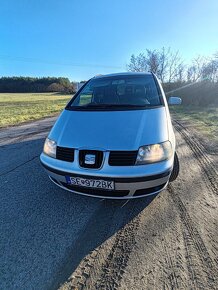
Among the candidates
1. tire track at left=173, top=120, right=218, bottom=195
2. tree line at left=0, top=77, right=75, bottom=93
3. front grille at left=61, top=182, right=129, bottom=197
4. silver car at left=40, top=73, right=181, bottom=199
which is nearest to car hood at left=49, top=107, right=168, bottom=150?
silver car at left=40, top=73, right=181, bottom=199

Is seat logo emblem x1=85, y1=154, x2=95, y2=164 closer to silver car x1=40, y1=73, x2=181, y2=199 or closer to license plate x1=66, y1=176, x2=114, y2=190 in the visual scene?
silver car x1=40, y1=73, x2=181, y2=199

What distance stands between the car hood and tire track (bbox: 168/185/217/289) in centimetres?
96

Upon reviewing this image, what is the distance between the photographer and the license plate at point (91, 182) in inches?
96.6

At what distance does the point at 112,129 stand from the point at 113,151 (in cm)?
39

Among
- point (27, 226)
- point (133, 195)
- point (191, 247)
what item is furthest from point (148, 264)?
point (27, 226)

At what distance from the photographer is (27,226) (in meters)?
2.53

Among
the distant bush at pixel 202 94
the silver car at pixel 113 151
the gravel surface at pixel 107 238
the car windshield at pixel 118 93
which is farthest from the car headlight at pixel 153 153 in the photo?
the distant bush at pixel 202 94

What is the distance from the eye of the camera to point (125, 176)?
238 cm

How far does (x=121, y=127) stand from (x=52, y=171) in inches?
39.9

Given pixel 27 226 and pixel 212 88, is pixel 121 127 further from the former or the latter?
pixel 212 88

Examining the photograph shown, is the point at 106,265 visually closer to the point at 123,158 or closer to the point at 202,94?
the point at 123,158

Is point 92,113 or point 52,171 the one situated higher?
point 92,113

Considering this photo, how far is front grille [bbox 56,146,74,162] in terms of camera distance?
263cm

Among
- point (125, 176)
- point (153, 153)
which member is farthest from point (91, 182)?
point (153, 153)
